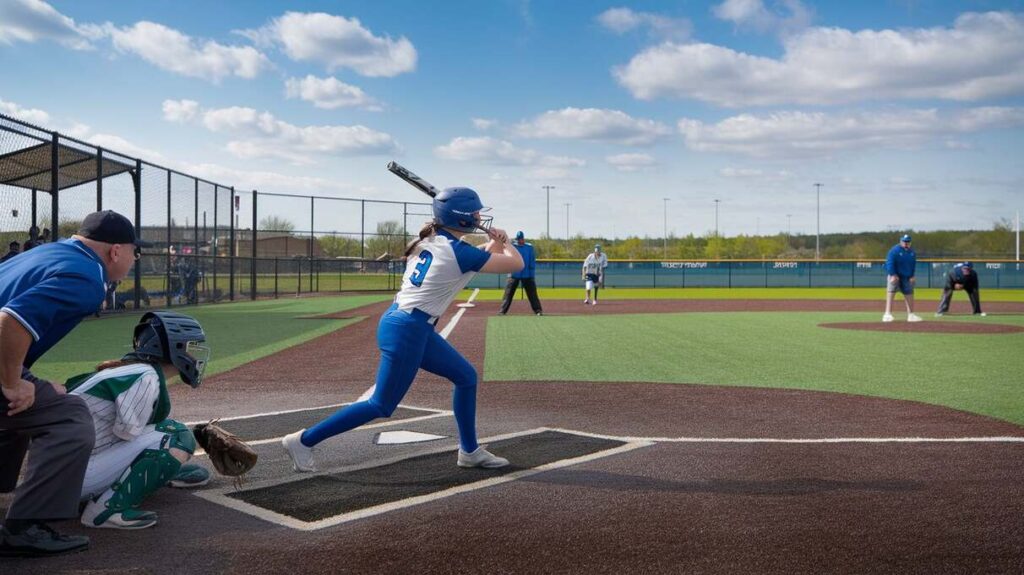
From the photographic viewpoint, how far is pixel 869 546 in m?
3.98

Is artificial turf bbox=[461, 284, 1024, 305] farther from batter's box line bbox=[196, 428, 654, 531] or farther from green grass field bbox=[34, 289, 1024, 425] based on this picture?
batter's box line bbox=[196, 428, 654, 531]

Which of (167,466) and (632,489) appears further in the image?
(632,489)

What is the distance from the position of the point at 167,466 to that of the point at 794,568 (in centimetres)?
346

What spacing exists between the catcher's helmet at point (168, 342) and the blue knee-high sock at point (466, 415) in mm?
1728

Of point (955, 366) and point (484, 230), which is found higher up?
point (484, 230)

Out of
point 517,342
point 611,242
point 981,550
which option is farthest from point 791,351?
point 611,242

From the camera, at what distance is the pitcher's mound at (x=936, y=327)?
16766 mm

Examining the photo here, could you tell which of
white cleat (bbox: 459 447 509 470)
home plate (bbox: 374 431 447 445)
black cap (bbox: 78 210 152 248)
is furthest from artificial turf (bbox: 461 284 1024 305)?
black cap (bbox: 78 210 152 248)

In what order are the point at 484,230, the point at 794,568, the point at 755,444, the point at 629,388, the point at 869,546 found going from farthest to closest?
the point at 629,388
the point at 755,444
the point at 484,230
the point at 869,546
the point at 794,568

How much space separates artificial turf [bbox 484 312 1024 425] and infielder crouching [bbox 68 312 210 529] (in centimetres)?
568

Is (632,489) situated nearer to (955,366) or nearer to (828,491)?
(828,491)

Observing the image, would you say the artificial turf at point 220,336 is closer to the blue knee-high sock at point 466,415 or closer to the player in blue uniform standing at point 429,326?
the player in blue uniform standing at point 429,326

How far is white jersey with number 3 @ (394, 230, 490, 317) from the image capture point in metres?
5.23

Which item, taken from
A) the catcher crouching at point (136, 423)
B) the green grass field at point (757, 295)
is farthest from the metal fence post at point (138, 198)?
the catcher crouching at point (136, 423)
